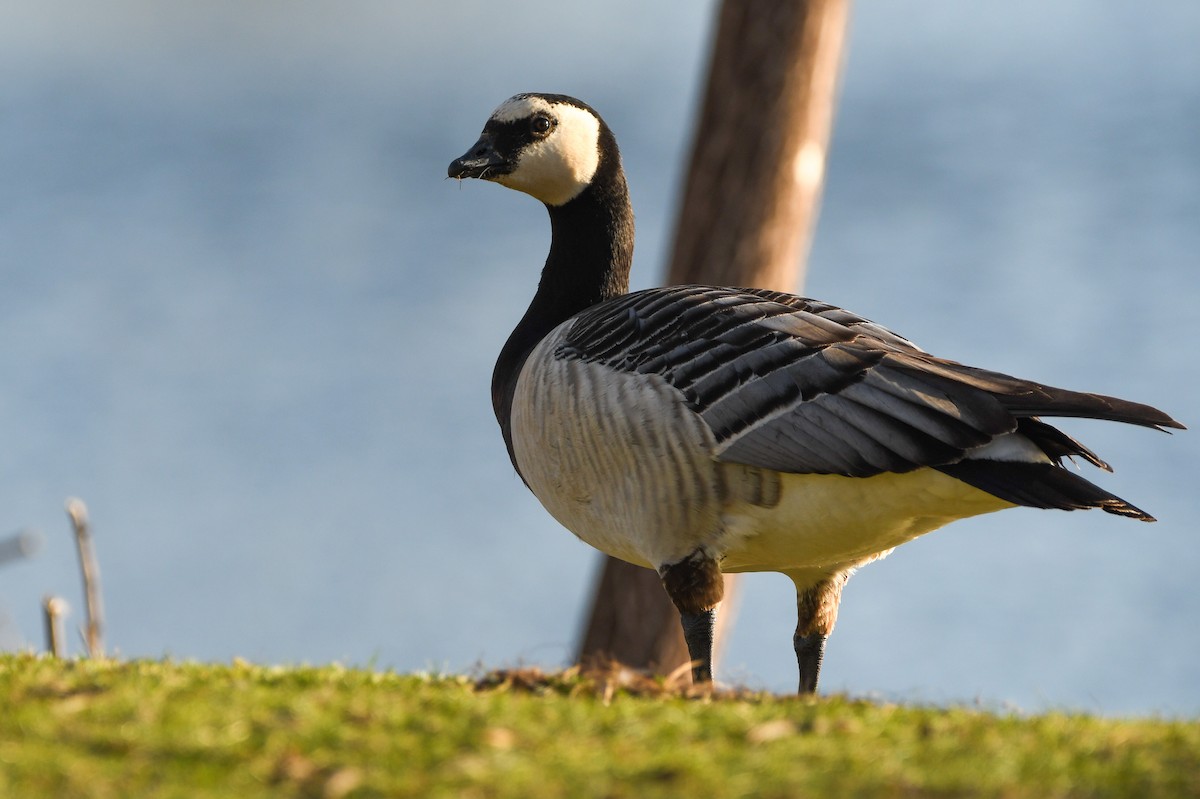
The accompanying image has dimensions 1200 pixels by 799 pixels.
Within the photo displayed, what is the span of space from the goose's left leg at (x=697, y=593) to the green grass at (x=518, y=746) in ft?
3.27

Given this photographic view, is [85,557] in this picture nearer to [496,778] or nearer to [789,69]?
[496,778]

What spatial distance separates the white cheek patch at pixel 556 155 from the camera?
24.5 feet

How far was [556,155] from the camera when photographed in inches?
294

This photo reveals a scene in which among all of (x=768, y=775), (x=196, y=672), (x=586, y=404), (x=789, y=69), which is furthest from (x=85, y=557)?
(x=789, y=69)

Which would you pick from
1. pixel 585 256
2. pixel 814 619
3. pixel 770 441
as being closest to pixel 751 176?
pixel 585 256

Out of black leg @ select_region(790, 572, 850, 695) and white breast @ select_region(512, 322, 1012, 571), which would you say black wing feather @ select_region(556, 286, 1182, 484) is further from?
black leg @ select_region(790, 572, 850, 695)

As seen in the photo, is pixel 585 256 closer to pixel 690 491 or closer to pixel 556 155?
pixel 556 155

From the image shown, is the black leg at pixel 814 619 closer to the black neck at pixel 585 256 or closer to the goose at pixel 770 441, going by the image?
the goose at pixel 770 441

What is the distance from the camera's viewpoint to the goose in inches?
215

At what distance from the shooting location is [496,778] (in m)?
3.64

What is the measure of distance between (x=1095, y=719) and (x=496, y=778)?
2.68 metres

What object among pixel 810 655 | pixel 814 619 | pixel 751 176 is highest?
pixel 751 176

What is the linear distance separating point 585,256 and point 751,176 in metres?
3.71

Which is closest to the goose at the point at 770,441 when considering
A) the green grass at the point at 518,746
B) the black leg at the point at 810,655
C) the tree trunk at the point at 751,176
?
the black leg at the point at 810,655
